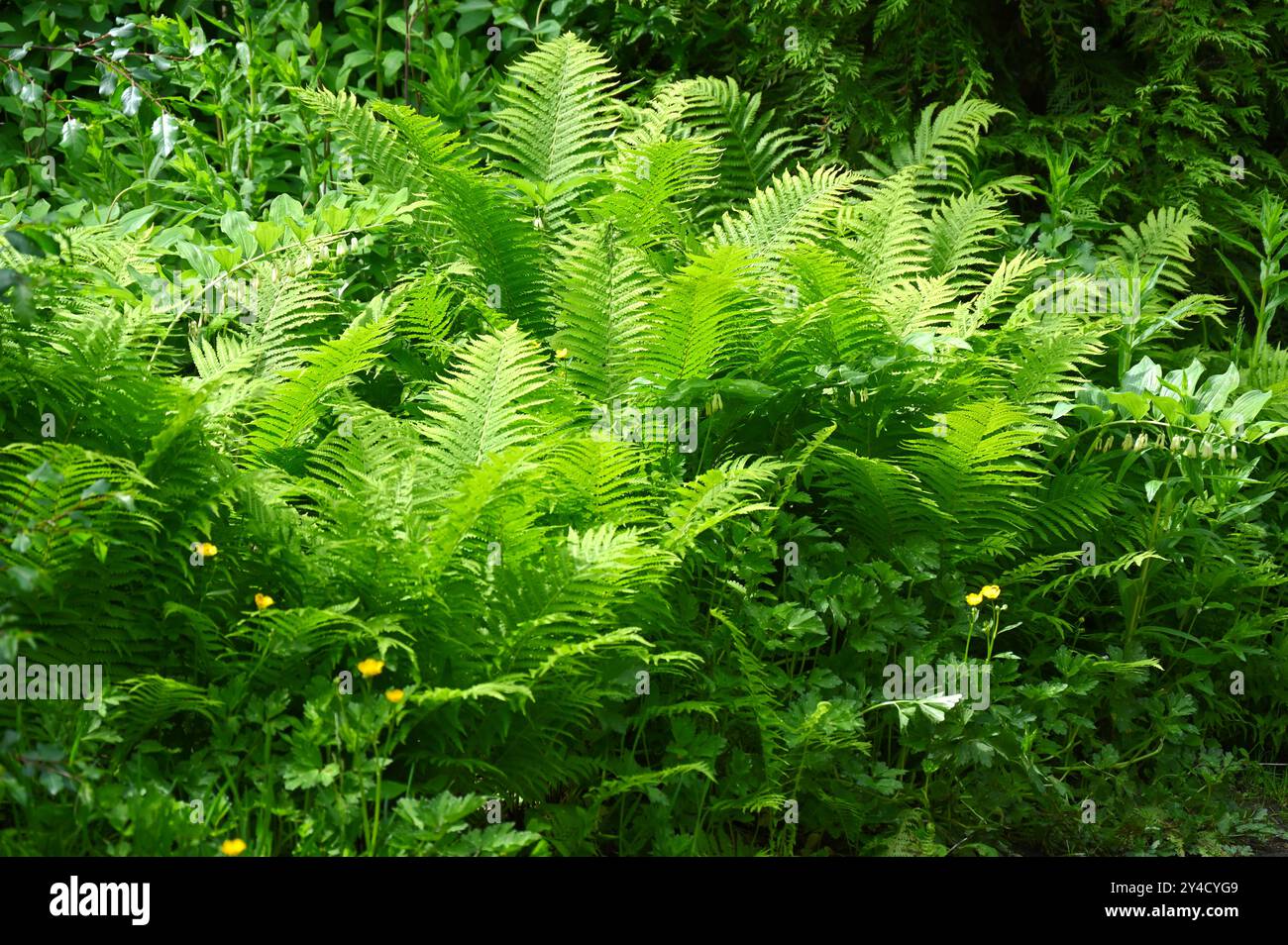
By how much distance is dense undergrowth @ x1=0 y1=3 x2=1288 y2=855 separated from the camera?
102 inches

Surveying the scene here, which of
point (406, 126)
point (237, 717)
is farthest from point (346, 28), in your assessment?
point (237, 717)

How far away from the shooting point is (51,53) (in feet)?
15.0

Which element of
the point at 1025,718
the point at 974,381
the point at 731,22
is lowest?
the point at 1025,718

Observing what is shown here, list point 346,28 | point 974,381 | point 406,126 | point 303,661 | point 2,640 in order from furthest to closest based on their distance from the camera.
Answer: point 346,28
point 406,126
point 974,381
point 303,661
point 2,640

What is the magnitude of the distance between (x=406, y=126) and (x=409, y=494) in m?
1.49

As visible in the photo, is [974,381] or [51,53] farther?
[51,53]

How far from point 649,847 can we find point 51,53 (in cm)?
358

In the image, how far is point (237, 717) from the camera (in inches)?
101

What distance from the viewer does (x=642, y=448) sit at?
126 inches

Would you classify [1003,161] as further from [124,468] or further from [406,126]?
[124,468]

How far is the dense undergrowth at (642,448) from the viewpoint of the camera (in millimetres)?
2578

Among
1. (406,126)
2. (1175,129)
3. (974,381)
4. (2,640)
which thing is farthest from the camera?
(1175,129)

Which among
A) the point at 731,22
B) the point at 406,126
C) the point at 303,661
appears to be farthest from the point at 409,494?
the point at 731,22

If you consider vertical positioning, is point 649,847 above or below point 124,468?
below
